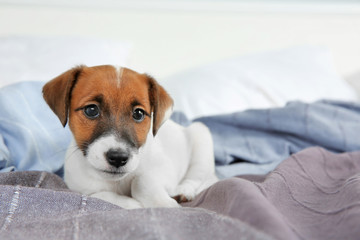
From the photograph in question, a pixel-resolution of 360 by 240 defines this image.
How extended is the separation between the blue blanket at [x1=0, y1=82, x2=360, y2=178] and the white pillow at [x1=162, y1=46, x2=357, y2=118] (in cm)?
31

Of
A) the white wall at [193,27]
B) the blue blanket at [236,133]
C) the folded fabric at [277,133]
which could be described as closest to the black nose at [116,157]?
the blue blanket at [236,133]

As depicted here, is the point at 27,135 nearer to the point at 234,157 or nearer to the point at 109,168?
the point at 109,168

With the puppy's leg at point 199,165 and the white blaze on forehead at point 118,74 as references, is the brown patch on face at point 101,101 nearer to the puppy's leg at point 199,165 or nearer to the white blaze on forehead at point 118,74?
the white blaze on forehead at point 118,74

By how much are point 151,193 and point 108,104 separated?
0.32 metres

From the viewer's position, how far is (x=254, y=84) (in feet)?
8.04

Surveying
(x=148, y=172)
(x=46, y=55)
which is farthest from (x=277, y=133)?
(x=46, y=55)

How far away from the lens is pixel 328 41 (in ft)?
10.8

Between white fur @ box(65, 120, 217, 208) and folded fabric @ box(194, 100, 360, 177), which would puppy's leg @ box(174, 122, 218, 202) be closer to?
white fur @ box(65, 120, 217, 208)

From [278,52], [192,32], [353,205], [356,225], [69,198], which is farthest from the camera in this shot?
[192,32]

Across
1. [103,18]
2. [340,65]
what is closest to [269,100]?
[340,65]

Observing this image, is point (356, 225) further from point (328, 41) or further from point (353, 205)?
point (328, 41)

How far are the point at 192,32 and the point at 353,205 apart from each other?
2370 millimetres

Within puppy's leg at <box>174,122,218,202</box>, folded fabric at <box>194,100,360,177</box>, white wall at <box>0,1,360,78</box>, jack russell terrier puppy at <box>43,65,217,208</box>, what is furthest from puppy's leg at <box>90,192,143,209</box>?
white wall at <box>0,1,360,78</box>

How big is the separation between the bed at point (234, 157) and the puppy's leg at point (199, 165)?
→ 0.28 feet
